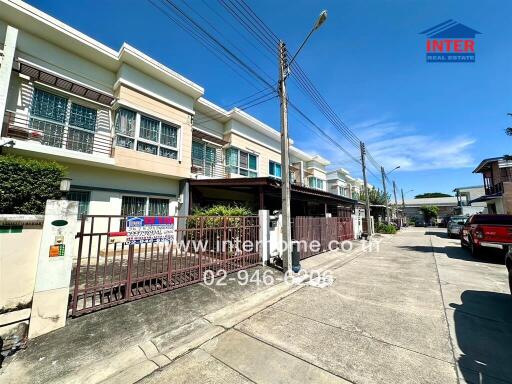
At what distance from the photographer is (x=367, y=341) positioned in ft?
11.9

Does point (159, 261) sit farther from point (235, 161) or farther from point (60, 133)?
point (235, 161)

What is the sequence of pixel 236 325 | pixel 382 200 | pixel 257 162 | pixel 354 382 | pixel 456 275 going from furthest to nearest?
pixel 382 200
pixel 257 162
pixel 456 275
pixel 236 325
pixel 354 382

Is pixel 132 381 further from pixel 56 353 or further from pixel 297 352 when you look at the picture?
pixel 297 352

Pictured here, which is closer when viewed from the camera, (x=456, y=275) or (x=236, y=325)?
(x=236, y=325)

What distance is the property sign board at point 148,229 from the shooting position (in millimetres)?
4910

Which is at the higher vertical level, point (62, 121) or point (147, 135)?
point (147, 135)

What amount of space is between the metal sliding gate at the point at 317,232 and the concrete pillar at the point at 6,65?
1057 cm

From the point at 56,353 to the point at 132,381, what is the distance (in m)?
1.37

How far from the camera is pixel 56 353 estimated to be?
10.5 ft

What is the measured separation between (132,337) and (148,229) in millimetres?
2180

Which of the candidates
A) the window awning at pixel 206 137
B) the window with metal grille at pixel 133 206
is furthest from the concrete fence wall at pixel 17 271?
the window awning at pixel 206 137

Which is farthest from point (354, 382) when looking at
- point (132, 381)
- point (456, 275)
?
point (456, 275)

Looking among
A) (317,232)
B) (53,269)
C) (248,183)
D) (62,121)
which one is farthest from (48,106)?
(317,232)

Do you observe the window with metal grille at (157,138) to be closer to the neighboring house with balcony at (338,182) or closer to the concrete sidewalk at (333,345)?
the concrete sidewalk at (333,345)
